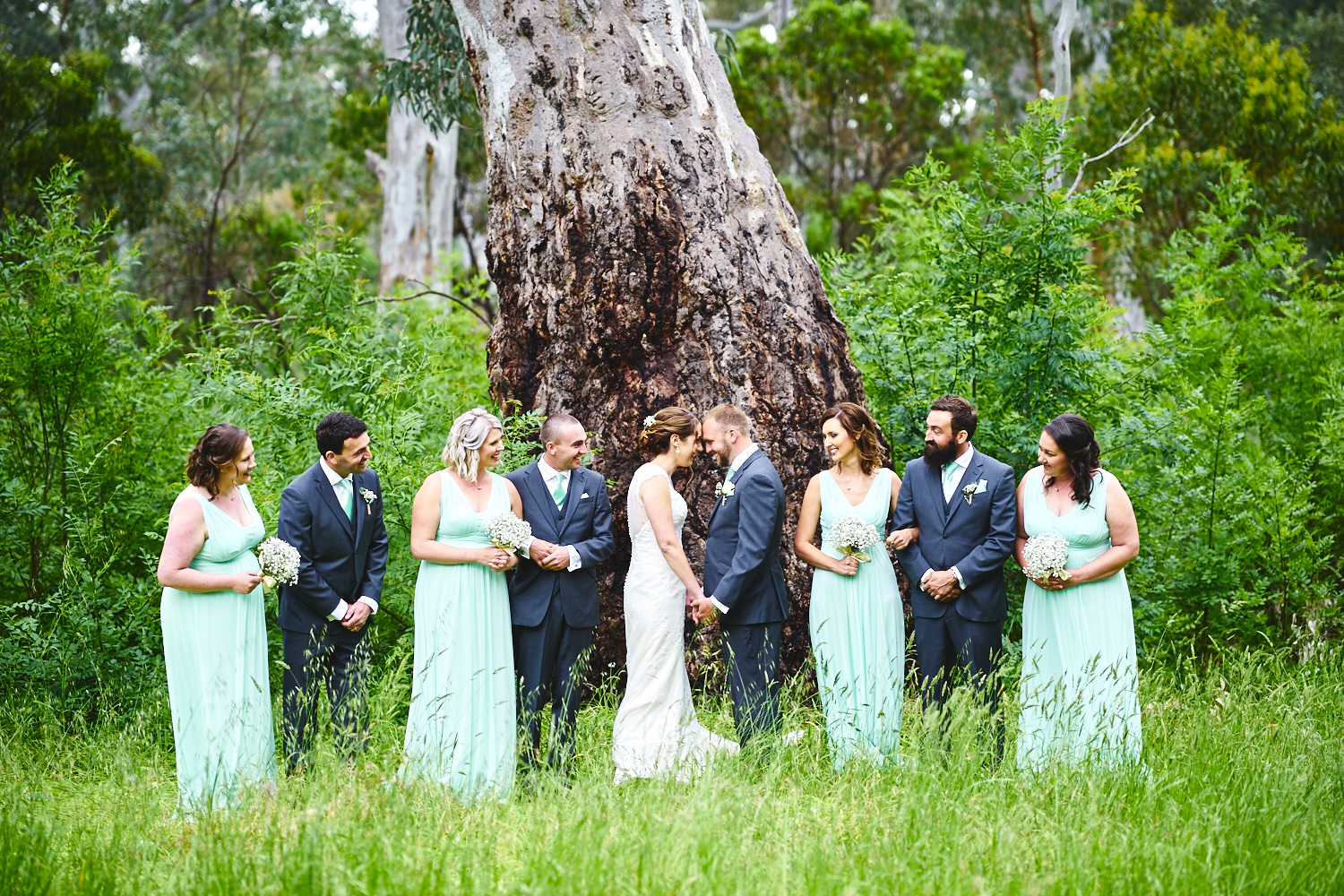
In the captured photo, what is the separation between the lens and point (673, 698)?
5707mm

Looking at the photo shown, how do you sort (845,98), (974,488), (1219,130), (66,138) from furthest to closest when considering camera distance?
(845,98) < (66,138) < (1219,130) < (974,488)

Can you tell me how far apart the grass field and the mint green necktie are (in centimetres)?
125

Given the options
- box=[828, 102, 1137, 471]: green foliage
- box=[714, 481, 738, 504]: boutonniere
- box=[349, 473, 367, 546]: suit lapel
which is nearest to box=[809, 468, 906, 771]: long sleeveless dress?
box=[714, 481, 738, 504]: boutonniere

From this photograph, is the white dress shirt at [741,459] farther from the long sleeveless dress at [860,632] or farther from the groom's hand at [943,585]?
the groom's hand at [943,585]

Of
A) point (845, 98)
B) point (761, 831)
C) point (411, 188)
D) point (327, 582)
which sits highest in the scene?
point (845, 98)

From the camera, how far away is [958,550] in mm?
5680

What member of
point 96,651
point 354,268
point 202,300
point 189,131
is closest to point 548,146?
point 354,268

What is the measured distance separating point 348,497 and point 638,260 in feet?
9.05

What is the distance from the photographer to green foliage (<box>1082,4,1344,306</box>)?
53.4 ft

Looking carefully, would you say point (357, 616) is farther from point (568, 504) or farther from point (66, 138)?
point (66, 138)

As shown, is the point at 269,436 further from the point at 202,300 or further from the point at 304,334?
the point at 202,300

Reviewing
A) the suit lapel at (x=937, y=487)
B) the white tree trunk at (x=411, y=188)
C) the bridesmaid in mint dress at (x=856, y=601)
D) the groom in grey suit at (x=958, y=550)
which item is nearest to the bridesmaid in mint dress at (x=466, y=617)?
the bridesmaid in mint dress at (x=856, y=601)

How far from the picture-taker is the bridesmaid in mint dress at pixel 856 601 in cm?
568

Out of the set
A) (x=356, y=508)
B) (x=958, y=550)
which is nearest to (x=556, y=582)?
(x=356, y=508)
